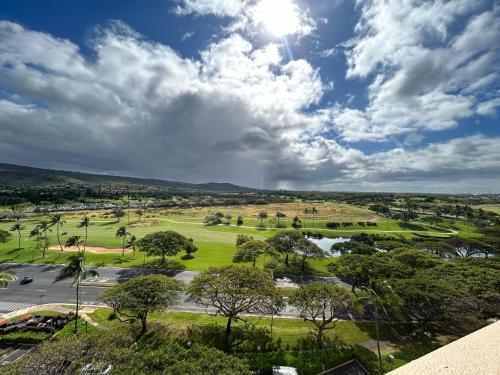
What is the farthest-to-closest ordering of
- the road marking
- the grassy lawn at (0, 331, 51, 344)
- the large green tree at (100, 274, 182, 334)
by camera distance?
the road marking, the grassy lawn at (0, 331, 51, 344), the large green tree at (100, 274, 182, 334)

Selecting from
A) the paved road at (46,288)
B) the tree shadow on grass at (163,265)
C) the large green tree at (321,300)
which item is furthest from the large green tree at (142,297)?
the tree shadow on grass at (163,265)

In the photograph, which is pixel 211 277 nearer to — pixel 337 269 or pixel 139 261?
pixel 337 269

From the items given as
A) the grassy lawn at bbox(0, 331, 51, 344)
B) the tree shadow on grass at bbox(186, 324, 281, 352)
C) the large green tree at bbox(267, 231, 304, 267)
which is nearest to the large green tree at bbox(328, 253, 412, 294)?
the large green tree at bbox(267, 231, 304, 267)

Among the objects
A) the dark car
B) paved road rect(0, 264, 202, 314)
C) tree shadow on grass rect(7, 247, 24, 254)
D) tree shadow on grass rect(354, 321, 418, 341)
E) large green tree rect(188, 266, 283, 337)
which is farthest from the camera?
tree shadow on grass rect(7, 247, 24, 254)

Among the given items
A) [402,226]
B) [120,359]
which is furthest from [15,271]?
[402,226]

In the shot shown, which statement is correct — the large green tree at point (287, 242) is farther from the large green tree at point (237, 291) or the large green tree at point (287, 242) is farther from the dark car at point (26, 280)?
the dark car at point (26, 280)

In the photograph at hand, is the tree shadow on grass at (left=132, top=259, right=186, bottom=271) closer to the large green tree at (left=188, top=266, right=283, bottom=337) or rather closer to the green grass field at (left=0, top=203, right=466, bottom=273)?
the green grass field at (left=0, top=203, right=466, bottom=273)
